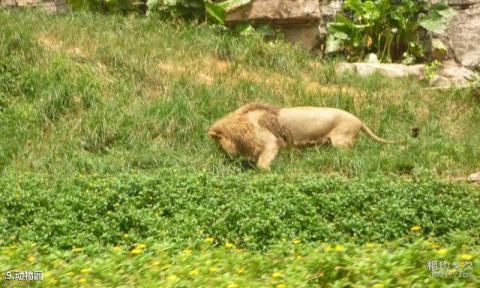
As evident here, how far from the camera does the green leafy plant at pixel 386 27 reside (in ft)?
45.6

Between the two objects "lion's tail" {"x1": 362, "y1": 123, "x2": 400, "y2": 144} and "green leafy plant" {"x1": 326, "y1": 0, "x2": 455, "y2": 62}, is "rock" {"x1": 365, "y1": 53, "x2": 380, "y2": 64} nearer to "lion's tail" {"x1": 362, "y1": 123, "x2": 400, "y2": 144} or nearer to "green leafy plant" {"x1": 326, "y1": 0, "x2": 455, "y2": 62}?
"green leafy plant" {"x1": 326, "y1": 0, "x2": 455, "y2": 62}

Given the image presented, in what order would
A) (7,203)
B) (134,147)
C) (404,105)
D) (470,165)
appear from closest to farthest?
(7,203)
(470,165)
(134,147)
(404,105)

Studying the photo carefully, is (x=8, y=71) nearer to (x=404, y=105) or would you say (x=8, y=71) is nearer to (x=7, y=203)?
(x=7, y=203)

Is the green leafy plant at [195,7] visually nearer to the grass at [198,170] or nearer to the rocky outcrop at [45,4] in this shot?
the grass at [198,170]

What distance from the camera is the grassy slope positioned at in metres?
9.77

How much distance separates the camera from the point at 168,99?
11086 millimetres

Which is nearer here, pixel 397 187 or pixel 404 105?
pixel 397 187

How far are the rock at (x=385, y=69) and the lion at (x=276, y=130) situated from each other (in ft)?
8.87

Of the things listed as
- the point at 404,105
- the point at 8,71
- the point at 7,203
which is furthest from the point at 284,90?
the point at 7,203

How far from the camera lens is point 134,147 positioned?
10.2 metres

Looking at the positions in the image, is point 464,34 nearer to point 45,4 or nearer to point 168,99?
point 168,99

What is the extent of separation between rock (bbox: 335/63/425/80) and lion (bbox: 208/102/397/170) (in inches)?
106

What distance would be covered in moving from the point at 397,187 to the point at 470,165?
161 centimetres

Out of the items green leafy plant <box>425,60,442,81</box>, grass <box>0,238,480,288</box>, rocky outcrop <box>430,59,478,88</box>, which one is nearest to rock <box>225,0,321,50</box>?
green leafy plant <box>425,60,442,81</box>
